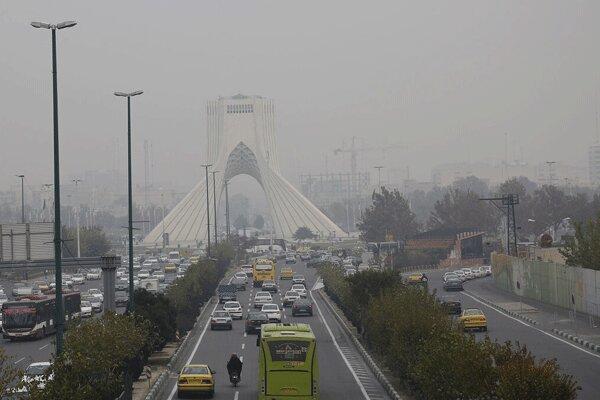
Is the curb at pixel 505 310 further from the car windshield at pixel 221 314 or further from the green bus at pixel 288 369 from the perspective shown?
the green bus at pixel 288 369

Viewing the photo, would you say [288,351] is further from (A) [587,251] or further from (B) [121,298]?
(B) [121,298]

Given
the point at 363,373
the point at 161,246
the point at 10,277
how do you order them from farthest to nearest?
the point at 161,246
the point at 10,277
the point at 363,373

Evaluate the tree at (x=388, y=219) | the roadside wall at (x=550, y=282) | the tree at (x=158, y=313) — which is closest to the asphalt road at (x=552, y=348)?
the roadside wall at (x=550, y=282)

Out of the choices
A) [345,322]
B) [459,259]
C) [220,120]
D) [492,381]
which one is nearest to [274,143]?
[220,120]

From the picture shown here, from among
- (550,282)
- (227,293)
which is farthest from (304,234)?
(550,282)

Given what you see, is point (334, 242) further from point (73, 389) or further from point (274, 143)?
point (73, 389)
